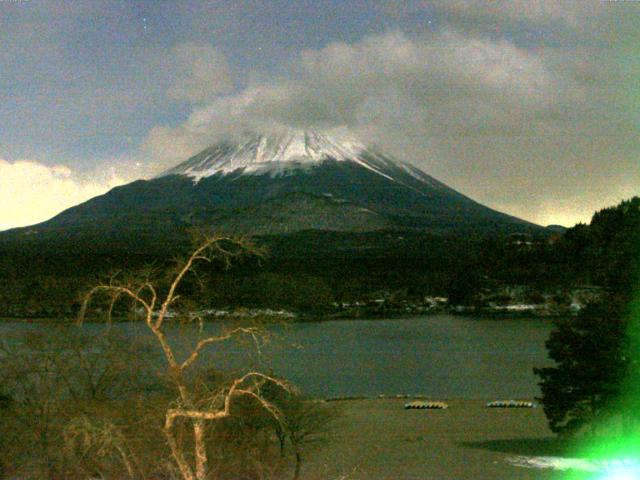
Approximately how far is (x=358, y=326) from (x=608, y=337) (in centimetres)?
5694

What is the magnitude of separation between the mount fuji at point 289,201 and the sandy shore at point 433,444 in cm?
9718

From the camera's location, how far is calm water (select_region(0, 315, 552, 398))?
116ft

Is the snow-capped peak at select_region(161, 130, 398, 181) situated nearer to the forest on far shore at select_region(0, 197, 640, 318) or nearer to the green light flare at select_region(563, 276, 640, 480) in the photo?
the forest on far shore at select_region(0, 197, 640, 318)

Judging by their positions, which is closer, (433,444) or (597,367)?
(597,367)

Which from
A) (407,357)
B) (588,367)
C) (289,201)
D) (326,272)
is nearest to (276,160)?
(289,201)

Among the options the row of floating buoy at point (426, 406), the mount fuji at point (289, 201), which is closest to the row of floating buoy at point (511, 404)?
the row of floating buoy at point (426, 406)

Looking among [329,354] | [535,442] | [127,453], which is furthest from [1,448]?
[329,354]

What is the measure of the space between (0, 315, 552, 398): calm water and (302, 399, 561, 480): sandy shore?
3.16 meters

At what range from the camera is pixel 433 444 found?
20.9 m

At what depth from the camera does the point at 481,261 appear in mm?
100250

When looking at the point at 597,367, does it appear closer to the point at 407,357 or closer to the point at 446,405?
the point at 446,405

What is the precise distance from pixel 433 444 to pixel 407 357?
91.9 ft

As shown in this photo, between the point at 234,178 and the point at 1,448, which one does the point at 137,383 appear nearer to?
the point at 1,448

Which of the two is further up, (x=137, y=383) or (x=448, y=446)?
(x=137, y=383)
